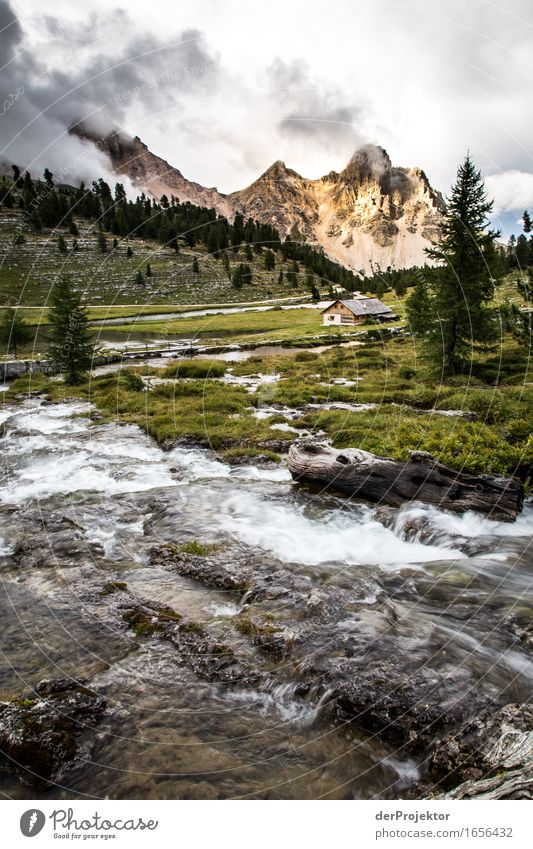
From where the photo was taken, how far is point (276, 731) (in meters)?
5.64

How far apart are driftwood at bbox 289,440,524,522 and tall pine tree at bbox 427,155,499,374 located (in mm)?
18568

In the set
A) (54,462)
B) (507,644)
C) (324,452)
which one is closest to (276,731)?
(507,644)

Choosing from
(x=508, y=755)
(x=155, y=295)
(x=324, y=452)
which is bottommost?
(x=508, y=755)

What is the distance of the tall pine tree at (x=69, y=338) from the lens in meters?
33.9

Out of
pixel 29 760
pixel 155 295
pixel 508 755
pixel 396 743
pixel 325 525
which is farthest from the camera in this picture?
pixel 155 295

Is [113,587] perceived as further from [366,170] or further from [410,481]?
[366,170]

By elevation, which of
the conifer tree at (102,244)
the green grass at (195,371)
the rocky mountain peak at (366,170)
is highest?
the conifer tree at (102,244)

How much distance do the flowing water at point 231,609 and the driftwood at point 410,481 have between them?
1.80 feet

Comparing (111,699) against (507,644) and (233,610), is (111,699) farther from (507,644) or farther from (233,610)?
(507,644)

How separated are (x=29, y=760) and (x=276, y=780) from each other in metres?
2.99

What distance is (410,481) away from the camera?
1327cm

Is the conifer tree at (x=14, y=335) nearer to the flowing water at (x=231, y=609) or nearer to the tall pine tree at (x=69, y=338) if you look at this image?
the tall pine tree at (x=69, y=338)

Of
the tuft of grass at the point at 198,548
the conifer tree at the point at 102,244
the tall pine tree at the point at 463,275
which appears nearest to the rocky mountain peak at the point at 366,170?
the tall pine tree at the point at 463,275

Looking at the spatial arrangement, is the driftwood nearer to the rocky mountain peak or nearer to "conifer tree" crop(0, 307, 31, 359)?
the rocky mountain peak
